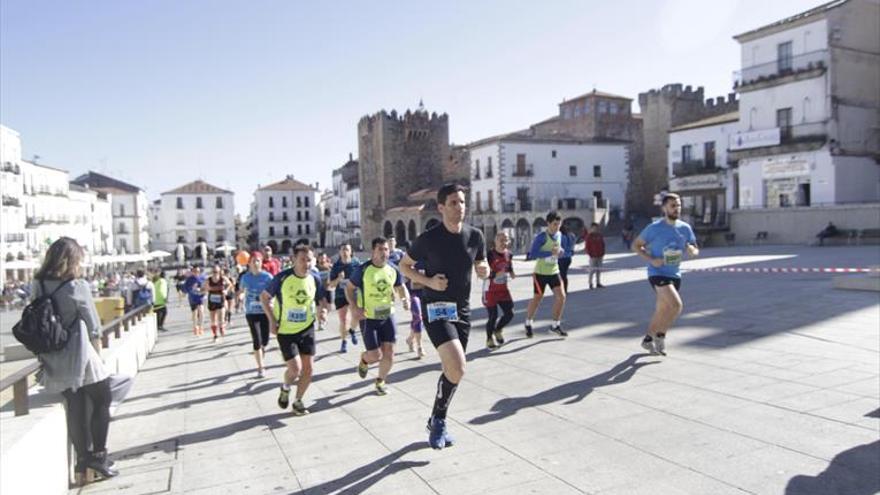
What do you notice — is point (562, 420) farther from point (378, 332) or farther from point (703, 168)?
point (703, 168)

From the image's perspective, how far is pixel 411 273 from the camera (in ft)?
17.0

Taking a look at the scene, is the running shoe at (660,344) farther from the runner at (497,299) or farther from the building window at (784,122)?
the building window at (784,122)

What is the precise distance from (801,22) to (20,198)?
5986cm

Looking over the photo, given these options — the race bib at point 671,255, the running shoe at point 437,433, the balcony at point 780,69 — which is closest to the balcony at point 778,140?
the balcony at point 780,69

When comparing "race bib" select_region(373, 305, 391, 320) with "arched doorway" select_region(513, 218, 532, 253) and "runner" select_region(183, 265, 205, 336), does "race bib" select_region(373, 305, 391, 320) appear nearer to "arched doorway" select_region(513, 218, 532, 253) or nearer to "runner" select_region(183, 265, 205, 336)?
"runner" select_region(183, 265, 205, 336)

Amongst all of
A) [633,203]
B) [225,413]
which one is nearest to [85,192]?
[633,203]

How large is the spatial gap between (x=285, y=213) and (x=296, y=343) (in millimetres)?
100545

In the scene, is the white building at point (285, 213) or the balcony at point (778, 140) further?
the white building at point (285, 213)

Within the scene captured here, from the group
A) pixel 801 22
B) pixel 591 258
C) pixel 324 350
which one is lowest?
pixel 324 350

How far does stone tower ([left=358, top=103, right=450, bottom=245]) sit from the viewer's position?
238ft

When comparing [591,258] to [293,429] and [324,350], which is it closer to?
[324,350]

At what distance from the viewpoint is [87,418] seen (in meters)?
5.05

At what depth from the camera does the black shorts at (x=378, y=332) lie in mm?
7461

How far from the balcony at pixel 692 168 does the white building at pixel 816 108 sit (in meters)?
6.62
